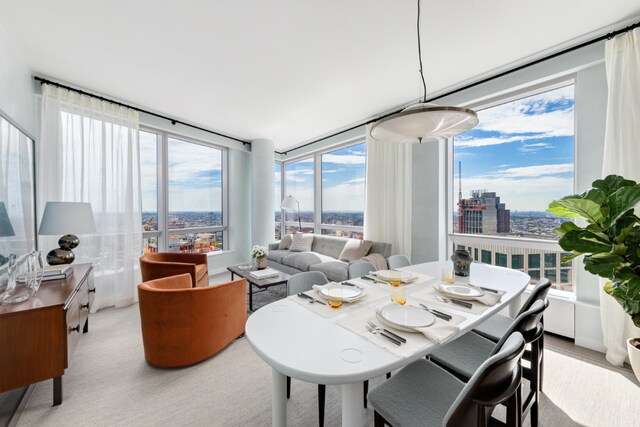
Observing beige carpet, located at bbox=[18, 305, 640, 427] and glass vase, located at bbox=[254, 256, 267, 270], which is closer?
beige carpet, located at bbox=[18, 305, 640, 427]

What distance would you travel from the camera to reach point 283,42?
225cm

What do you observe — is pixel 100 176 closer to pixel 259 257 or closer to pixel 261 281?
pixel 259 257

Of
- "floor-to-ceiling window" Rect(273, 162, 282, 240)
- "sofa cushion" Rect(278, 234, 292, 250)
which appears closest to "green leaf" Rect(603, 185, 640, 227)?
"sofa cushion" Rect(278, 234, 292, 250)

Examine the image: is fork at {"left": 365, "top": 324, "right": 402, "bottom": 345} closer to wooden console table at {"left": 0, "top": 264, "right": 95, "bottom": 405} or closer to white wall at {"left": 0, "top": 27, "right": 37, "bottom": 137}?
wooden console table at {"left": 0, "top": 264, "right": 95, "bottom": 405}

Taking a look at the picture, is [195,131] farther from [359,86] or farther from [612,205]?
[612,205]

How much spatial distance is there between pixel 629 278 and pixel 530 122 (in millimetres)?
2075

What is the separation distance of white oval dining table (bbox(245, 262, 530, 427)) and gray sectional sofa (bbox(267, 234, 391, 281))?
2.10m

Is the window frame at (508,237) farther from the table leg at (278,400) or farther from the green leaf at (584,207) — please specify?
the table leg at (278,400)

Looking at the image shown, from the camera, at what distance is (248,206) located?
5535 mm

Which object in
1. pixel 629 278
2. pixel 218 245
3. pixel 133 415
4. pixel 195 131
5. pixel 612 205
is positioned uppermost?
pixel 195 131

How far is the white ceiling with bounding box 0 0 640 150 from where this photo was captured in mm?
1885

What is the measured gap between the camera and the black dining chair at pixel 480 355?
1.26 metres

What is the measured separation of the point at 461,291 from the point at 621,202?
993mm

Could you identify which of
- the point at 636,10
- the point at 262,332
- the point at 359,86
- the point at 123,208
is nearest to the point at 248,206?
the point at 123,208
